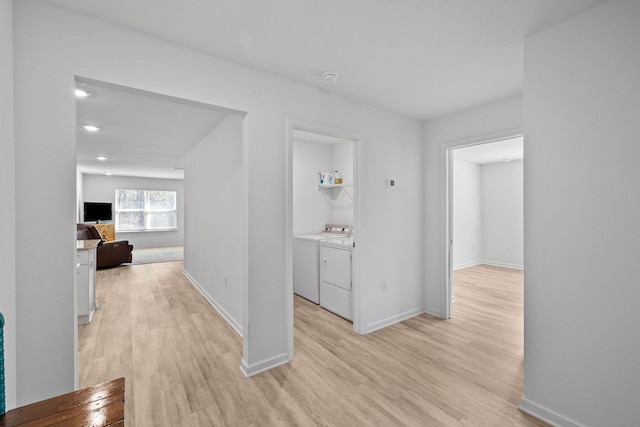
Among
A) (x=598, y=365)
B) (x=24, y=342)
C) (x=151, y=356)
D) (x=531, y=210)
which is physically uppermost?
(x=531, y=210)

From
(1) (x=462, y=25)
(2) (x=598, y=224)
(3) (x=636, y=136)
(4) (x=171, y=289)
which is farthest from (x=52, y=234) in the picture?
(4) (x=171, y=289)

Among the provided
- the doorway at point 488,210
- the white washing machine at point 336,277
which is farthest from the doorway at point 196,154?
the doorway at point 488,210

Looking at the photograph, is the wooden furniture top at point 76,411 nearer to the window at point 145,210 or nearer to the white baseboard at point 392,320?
the white baseboard at point 392,320

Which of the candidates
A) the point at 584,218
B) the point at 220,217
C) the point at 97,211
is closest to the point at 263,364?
the point at 220,217

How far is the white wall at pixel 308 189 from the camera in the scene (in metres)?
4.65

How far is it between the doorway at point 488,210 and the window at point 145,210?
30.3ft

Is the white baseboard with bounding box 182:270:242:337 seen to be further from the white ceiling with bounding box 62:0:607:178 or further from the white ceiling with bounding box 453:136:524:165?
the white ceiling with bounding box 453:136:524:165

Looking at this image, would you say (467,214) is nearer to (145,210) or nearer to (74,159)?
(74,159)

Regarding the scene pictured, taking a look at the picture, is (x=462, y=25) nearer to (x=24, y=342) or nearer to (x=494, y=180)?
(x=24, y=342)

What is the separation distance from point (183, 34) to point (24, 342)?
1.97 metres

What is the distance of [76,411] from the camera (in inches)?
38.0

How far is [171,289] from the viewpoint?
182 inches

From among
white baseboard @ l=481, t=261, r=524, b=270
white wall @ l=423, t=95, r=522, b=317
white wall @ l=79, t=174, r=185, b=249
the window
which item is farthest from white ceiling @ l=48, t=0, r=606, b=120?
the window

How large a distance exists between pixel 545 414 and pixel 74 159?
3199 mm
